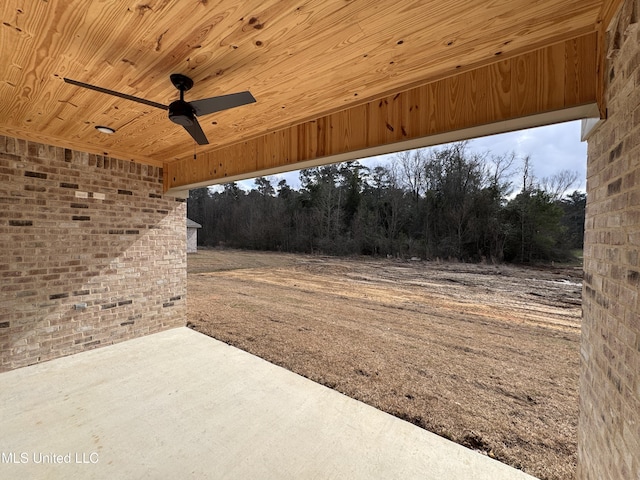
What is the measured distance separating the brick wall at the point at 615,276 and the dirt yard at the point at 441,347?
929mm

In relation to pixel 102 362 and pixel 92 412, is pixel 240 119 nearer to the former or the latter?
pixel 92 412

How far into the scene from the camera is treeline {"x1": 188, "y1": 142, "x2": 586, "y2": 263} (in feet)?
39.9

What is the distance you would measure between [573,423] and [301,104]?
3.43 meters

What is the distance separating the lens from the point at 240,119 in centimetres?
236

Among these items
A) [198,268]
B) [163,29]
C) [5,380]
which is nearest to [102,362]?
[5,380]

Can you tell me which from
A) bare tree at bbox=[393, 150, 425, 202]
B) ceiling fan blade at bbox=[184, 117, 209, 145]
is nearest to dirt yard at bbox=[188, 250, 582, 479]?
ceiling fan blade at bbox=[184, 117, 209, 145]

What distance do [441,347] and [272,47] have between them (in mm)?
4025

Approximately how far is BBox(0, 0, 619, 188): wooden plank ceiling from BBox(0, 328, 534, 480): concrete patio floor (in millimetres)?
2158

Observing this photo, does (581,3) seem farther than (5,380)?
No

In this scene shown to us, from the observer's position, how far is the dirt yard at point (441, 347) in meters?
2.21

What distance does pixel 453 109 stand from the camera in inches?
66.9

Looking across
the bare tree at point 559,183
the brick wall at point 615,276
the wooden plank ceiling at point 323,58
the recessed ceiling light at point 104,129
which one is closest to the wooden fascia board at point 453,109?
the wooden plank ceiling at point 323,58

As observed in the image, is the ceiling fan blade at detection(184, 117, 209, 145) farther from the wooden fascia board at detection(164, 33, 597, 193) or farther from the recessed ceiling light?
the recessed ceiling light

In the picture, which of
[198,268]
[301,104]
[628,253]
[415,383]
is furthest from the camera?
[198,268]
